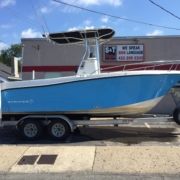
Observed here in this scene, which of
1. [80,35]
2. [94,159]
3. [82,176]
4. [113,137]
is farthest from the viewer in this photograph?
[80,35]

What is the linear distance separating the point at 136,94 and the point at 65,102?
204cm

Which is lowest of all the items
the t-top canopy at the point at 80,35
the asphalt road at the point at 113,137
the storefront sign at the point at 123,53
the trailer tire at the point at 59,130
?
the asphalt road at the point at 113,137

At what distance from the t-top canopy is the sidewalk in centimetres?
419

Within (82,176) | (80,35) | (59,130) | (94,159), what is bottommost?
(82,176)

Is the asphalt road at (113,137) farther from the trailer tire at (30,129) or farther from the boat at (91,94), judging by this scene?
the boat at (91,94)

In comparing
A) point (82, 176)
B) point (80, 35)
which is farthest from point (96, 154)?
point (80, 35)

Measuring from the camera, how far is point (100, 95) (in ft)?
44.9

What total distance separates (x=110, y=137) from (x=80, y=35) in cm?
331

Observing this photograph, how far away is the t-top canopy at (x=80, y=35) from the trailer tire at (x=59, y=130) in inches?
110

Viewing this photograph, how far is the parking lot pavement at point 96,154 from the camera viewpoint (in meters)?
9.59

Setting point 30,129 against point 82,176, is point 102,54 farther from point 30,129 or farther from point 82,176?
point 82,176

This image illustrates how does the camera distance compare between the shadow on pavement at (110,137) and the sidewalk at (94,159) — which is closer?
the sidewalk at (94,159)

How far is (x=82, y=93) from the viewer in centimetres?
1372

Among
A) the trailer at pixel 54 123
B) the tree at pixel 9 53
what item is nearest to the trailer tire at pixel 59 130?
the trailer at pixel 54 123
